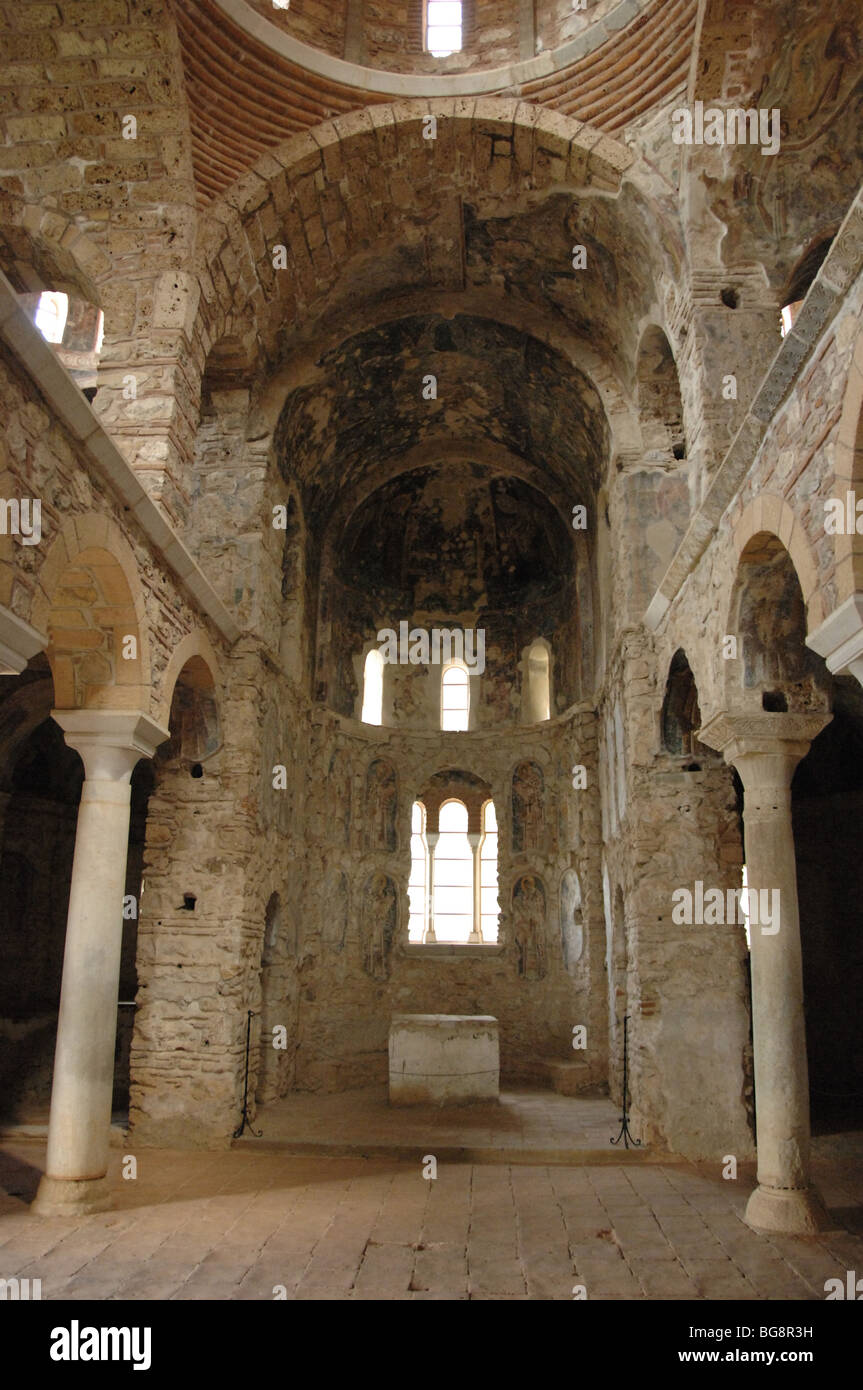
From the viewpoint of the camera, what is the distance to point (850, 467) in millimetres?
5258

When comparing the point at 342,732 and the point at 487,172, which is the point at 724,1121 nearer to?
the point at 342,732

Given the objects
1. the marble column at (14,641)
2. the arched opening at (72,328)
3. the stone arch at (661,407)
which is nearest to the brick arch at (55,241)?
the arched opening at (72,328)

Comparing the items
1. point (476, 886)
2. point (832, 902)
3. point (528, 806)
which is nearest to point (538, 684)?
point (528, 806)

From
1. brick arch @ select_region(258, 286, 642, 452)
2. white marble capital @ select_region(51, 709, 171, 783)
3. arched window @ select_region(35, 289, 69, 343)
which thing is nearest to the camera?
white marble capital @ select_region(51, 709, 171, 783)

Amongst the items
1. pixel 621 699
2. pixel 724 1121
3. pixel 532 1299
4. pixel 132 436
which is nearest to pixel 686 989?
pixel 724 1121

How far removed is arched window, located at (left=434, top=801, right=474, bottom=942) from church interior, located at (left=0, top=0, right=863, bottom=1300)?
97mm

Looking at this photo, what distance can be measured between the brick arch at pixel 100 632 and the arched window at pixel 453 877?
32.1ft

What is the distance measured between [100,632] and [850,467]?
6530 mm

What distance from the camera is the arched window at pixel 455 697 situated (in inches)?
729

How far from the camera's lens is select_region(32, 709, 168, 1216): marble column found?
798cm

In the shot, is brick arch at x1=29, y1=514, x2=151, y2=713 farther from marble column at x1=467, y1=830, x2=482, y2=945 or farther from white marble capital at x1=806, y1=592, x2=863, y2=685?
marble column at x1=467, y1=830, x2=482, y2=945
